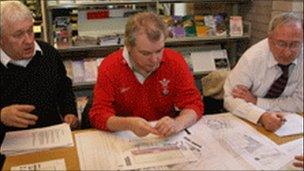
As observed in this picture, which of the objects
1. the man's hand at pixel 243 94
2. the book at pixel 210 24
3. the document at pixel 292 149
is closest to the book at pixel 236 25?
the book at pixel 210 24

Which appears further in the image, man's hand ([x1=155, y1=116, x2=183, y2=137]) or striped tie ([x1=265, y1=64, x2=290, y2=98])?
striped tie ([x1=265, y1=64, x2=290, y2=98])

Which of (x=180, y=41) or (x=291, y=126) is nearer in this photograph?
(x=291, y=126)

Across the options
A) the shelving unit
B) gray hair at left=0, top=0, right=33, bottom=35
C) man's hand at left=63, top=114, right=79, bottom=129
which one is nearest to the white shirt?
man's hand at left=63, top=114, right=79, bottom=129

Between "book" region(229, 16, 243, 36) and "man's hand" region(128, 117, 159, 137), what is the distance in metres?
2.36

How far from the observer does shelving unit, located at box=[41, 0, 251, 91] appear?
3.13m

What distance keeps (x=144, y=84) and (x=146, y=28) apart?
0.98 ft

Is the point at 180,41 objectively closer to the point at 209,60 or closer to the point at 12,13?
the point at 209,60

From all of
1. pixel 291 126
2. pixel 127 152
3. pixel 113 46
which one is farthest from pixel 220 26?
pixel 127 152

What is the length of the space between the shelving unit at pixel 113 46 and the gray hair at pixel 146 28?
5.57ft

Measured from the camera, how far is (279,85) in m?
1.82

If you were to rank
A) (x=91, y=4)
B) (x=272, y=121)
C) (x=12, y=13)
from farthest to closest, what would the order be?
(x=91, y=4) < (x=12, y=13) < (x=272, y=121)

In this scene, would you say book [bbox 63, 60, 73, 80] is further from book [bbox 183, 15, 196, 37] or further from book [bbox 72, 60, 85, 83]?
book [bbox 183, 15, 196, 37]

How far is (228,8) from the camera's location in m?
3.82

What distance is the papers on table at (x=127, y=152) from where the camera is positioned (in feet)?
4.11
